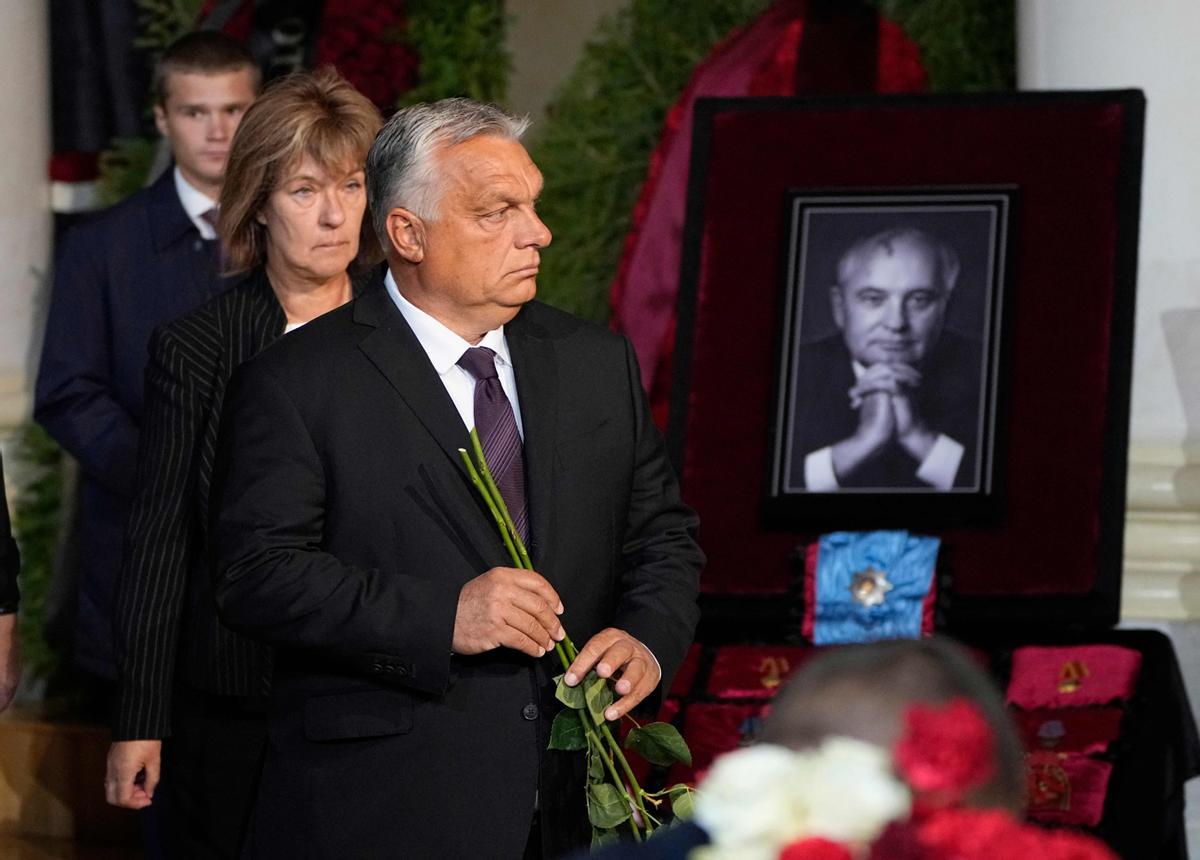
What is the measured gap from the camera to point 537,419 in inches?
103

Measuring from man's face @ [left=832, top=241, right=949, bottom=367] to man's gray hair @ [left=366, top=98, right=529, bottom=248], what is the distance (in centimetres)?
152

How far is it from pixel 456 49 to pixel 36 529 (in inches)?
63.7

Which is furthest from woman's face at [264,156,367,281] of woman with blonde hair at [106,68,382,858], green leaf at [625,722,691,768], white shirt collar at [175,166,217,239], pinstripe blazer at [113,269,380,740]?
green leaf at [625,722,691,768]

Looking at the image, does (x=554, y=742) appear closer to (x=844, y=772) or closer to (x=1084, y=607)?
(x=844, y=772)

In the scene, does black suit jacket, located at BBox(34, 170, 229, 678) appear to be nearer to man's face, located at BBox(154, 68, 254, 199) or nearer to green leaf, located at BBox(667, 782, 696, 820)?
man's face, located at BBox(154, 68, 254, 199)

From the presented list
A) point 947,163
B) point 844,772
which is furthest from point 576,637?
point 947,163

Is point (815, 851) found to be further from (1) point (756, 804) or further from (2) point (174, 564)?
(2) point (174, 564)

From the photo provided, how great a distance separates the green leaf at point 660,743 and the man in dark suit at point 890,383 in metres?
1.39

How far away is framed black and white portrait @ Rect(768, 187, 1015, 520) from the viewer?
13.0ft

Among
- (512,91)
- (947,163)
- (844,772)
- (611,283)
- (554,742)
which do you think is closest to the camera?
(844,772)

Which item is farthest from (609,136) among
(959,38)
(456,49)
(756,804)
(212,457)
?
(756,804)

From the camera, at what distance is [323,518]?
2.57m

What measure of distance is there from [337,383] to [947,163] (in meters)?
1.87

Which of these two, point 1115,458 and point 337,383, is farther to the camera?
point 1115,458
